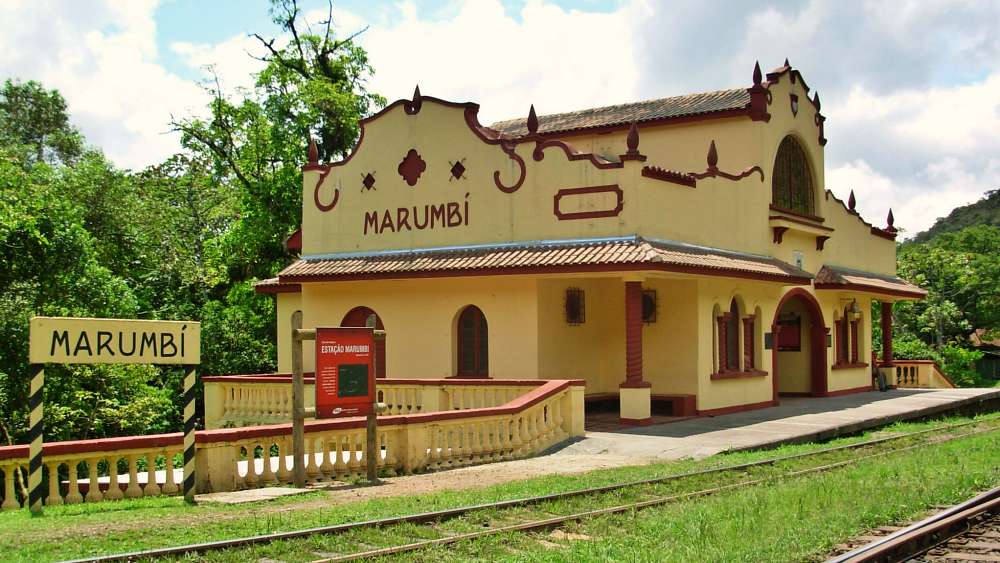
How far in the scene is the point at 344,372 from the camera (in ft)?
46.6

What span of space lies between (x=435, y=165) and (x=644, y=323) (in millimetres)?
5760

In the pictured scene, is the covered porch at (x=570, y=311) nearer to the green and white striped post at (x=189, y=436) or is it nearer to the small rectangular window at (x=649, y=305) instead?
the small rectangular window at (x=649, y=305)

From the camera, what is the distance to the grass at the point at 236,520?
900 centimetres

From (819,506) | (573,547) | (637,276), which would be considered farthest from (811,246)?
(573,547)

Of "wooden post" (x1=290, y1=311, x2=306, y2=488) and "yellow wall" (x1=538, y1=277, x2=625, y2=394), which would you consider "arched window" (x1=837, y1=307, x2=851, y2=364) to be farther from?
"wooden post" (x1=290, y1=311, x2=306, y2=488)

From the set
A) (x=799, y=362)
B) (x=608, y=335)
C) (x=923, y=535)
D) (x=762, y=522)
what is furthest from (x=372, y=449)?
(x=799, y=362)

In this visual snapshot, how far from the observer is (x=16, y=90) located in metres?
56.6

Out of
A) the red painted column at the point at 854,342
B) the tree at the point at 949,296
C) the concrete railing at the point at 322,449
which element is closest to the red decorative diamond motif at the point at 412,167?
the concrete railing at the point at 322,449

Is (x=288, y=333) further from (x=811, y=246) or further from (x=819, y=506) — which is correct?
(x=819, y=506)

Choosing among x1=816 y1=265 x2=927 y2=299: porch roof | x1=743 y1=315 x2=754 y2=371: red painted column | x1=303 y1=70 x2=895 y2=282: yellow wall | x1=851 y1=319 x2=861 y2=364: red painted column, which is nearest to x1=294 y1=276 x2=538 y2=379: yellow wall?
x1=303 y1=70 x2=895 y2=282: yellow wall

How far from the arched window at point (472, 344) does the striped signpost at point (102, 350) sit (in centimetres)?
1110

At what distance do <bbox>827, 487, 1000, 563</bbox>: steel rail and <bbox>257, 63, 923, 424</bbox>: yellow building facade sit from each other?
9.29m

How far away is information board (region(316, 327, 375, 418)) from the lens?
13945 mm

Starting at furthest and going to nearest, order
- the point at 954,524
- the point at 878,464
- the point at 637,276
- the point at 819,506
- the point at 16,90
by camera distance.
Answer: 1. the point at 16,90
2. the point at 637,276
3. the point at 878,464
4. the point at 819,506
5. the point at 954,524
